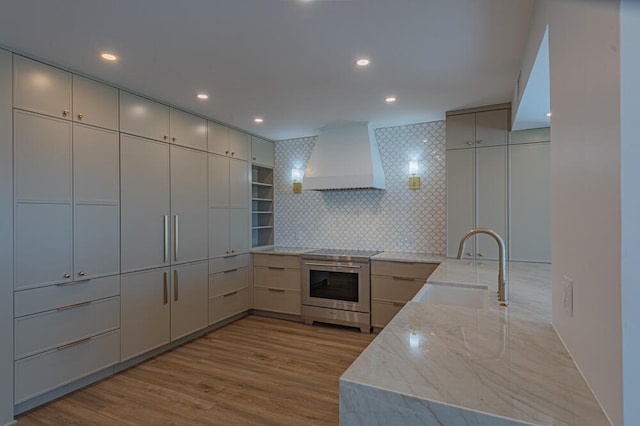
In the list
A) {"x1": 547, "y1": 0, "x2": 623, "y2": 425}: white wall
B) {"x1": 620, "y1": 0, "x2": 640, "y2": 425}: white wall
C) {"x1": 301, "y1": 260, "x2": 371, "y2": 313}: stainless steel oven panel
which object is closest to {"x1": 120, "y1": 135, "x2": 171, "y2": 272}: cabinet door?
{"x1": 301, "y1": 260, "x2": 371, "y2": 313}: stainless steel oven panel

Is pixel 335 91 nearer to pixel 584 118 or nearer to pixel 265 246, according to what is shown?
pixel 584 118

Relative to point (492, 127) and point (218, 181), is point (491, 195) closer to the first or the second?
point (492, 127)

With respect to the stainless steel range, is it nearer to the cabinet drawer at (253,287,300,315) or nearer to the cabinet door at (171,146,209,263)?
the cabinet drawer at (253,287,300,315)

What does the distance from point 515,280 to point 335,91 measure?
84.8 inches

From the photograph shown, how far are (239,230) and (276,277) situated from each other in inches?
31.6

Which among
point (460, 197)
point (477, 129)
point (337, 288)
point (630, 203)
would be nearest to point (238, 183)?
point (337, 288)

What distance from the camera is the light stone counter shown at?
30.5 inches

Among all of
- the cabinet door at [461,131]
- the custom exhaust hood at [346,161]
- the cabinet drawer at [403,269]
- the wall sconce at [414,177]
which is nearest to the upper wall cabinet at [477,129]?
the cabinet door at [461,131]

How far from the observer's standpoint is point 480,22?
6.33ft

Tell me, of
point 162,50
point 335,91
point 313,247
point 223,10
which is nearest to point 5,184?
point 162,50

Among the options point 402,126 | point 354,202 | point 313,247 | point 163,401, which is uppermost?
point 402,126

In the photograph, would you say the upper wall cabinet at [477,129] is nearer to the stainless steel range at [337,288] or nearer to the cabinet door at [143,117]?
the stainless steel range at [337,288]

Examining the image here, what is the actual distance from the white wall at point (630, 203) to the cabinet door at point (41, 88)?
3.13m

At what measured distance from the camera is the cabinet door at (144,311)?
9.61 feet
